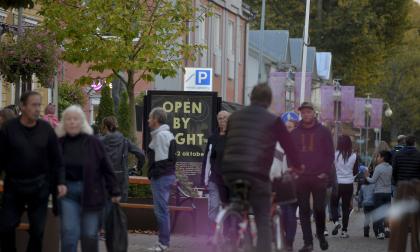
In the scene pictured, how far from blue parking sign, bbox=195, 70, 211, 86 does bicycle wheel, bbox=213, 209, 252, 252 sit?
19.1 metres

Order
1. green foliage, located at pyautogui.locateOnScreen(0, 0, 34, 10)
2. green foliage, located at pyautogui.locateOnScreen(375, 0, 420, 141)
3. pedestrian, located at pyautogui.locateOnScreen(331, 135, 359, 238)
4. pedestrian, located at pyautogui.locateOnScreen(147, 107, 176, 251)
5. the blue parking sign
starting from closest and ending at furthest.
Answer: green foliage, located at pyautogui.locateOnScreen(0, 0, 34, 10) → pedestrian, located at pyautogui.locateOnScreen(147, 107, 176, 251) → pedestrian, located at pyautogui.locateOnScreen(331, 135, 359, 238) → the blue parking sign → green foliage, located at pyautogui.locateOnScreen(375, 0, 420, 141)

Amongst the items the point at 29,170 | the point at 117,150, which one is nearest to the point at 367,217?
the point at 117,150

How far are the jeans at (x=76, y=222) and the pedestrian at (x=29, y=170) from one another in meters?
0.23

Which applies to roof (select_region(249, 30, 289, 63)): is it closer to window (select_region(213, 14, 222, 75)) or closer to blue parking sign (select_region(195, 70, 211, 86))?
window (select_region(213, 14, 222, 75))

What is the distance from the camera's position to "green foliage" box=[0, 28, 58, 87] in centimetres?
2033

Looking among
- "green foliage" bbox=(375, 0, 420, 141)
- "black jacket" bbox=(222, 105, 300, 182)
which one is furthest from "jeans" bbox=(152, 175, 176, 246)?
"green foliage" bbox=(375, 0, 420, 141)

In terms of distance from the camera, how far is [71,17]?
23609 millimetres

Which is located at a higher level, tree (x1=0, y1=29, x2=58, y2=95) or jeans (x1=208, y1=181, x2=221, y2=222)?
tree (x1=0, y1=29, x2=58, y2=95)

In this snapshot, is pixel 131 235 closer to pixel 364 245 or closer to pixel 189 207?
pixel 189 207

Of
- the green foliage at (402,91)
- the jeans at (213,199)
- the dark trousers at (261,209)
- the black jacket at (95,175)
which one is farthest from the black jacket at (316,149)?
the green foliage at (402,91)

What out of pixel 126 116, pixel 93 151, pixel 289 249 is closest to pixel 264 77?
pixel 126 116

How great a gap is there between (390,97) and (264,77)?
1216 inches

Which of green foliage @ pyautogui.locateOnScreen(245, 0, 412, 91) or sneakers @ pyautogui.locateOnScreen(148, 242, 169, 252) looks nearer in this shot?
sneakers @ pyautogui.locateOnScreen(148, 242, 169, 252)

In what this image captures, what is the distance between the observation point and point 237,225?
34.3 feet
